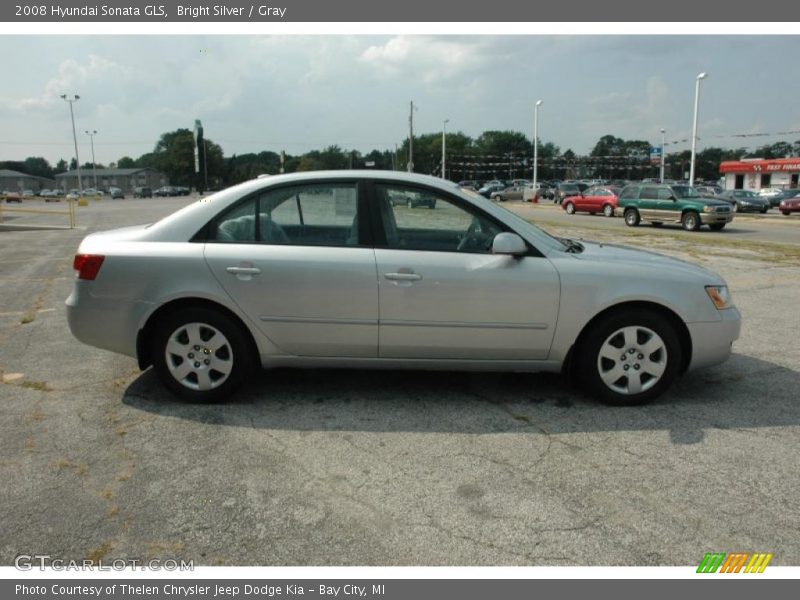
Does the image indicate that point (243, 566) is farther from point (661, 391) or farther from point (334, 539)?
point (661, 391)

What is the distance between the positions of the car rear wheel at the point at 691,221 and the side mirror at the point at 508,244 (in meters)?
20.8

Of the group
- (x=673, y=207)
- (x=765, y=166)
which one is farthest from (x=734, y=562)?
(x=765, y=166)

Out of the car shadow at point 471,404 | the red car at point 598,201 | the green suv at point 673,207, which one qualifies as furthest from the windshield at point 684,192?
the car shadow at point 471,404

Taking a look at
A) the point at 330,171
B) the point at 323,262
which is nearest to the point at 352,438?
the point at 323,262

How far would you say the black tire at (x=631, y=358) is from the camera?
14.0ft

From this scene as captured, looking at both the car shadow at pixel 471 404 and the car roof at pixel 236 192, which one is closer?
the car shadow at pixel 471 404

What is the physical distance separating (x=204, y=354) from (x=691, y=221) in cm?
2207

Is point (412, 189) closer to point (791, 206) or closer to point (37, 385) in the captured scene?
point (37, 385)

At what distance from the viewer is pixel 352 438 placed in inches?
153

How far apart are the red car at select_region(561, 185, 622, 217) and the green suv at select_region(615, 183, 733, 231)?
5076 millimetres

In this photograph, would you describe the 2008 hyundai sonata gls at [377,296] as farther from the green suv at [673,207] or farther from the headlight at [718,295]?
the green suv at [673,207]

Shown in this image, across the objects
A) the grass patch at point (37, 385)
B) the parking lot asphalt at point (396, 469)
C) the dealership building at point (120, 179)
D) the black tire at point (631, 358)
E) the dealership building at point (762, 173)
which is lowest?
the parking lot asphalt at point (396, 469)

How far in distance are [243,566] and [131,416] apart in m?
1.99

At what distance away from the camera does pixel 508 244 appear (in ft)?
13.6
